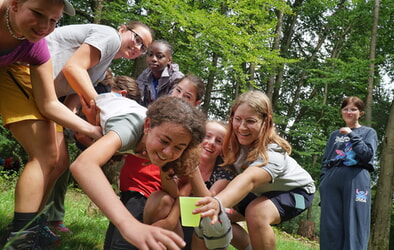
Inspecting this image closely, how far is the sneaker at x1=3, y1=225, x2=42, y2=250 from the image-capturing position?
186 cm

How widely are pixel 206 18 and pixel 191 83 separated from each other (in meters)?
4.31

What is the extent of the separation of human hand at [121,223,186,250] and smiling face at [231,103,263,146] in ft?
4.50

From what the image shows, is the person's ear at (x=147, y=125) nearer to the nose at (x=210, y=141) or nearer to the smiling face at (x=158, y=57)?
the nose at (x=210, y=141)

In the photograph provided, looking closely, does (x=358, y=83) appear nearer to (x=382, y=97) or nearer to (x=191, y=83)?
(x=382, y=97)

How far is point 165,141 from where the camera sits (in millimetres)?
1777

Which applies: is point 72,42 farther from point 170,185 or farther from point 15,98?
point 170,185

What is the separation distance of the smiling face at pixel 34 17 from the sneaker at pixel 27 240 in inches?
39.1

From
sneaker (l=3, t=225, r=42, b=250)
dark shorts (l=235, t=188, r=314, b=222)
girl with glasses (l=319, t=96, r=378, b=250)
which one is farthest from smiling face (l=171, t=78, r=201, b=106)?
girl with glasses (l=319, t=96, r=378, b=250)

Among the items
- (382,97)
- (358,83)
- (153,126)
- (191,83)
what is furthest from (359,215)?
(382,97)

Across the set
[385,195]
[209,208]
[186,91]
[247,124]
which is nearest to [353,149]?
[247,124]

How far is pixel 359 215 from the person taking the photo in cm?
385

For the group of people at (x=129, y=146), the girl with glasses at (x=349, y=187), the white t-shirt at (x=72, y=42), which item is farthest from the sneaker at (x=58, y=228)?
the girl with glasses at (x=349, y=187)

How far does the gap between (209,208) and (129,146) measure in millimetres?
489

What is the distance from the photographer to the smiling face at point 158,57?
3488 mm
